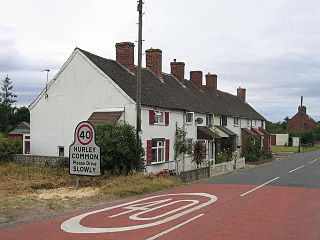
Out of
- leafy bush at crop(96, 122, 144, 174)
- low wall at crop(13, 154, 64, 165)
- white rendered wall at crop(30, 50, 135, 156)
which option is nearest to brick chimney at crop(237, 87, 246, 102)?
white rendered wall at crop(30, 50, 135, 156)

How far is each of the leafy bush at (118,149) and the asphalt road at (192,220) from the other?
17.6 ft

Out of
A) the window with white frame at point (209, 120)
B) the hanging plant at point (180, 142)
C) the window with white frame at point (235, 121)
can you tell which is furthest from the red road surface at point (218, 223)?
the window with white frame at point (235, 121)

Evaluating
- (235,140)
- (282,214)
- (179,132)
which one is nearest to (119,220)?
(282,214)

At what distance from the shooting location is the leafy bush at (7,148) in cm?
2620

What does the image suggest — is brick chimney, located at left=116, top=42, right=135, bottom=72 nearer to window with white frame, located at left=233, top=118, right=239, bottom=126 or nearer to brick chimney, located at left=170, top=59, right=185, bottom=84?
brick chimney, located at left=170, top=59, right=185, bottom=84

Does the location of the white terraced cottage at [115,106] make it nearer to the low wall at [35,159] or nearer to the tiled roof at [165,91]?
the tiled roof at [165,91]

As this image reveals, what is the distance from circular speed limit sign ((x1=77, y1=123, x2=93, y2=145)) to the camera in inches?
579

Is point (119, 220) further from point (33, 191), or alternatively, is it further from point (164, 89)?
point (164, 89)

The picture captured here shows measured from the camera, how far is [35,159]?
25.0m

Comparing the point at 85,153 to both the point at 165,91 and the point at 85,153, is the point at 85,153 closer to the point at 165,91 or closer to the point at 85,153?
the point at 85,153

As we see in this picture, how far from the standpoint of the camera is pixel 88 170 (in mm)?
14711

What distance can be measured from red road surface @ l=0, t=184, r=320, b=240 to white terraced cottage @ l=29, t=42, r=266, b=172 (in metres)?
10.8

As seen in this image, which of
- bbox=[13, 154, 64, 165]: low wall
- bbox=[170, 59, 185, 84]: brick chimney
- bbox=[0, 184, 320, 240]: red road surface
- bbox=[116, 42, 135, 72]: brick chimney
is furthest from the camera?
→ bbox=[170, 59, 185, 84]: brick chimney

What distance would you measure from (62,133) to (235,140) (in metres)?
21.8
